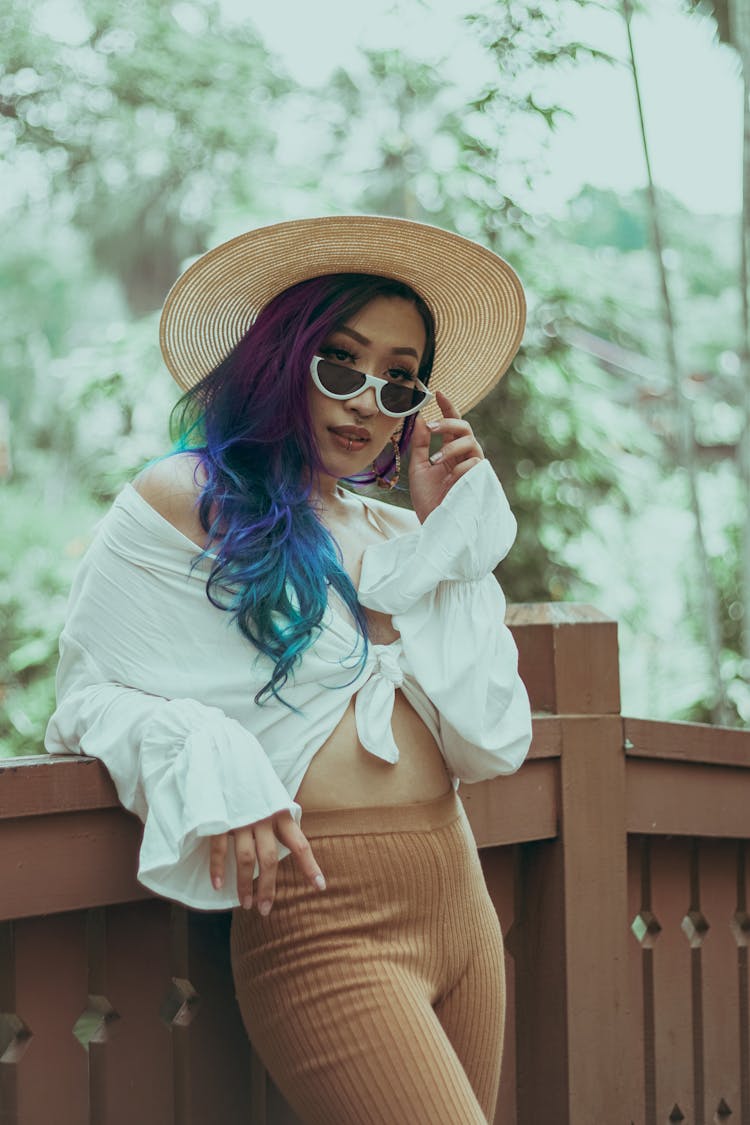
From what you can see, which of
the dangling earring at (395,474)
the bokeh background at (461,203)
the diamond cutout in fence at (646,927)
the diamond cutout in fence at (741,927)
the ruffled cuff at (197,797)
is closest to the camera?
the ruffled cuff at (197,797)

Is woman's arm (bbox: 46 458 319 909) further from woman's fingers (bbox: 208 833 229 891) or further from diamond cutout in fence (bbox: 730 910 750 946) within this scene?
diamond cutout in fence (bbox: 730 910 750 946)

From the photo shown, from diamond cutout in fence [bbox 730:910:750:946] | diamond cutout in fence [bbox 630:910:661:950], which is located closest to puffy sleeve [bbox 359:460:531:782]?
diamond cutout in fence [bbox 630:910:661:950]

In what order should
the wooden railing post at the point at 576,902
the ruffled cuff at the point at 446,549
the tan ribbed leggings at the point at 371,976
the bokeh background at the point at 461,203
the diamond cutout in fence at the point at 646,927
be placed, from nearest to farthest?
the tan ribbed leggings at the point at 371,976, the ruffled cuff at the point at 446,549, the wooden railing post at the point at 576,902, the diamond cutout in fence at the point at 646,927, the bokeh background at the point at 461,203

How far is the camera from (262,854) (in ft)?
4.83

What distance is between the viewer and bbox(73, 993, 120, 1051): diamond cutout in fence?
65.6 inches

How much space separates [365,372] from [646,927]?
4.20 ft

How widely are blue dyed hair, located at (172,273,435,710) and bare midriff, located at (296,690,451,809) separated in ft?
0.35

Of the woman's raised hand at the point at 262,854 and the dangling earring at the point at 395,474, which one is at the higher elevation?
the dangling earring at the point at 395,474

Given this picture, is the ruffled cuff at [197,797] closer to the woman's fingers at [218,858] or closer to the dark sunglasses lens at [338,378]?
the woman's fingers at [218,858]

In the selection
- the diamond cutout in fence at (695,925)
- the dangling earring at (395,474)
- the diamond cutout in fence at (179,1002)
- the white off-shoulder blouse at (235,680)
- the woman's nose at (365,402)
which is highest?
the woman's nose at (365,402)

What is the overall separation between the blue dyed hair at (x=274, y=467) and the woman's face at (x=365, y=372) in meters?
0.02

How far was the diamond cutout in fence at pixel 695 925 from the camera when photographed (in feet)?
8.55

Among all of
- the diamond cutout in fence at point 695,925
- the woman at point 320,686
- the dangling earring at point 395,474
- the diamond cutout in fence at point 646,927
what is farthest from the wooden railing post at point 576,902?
the woman at point 320,686

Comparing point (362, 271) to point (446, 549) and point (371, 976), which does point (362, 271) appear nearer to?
point (446, 549)
